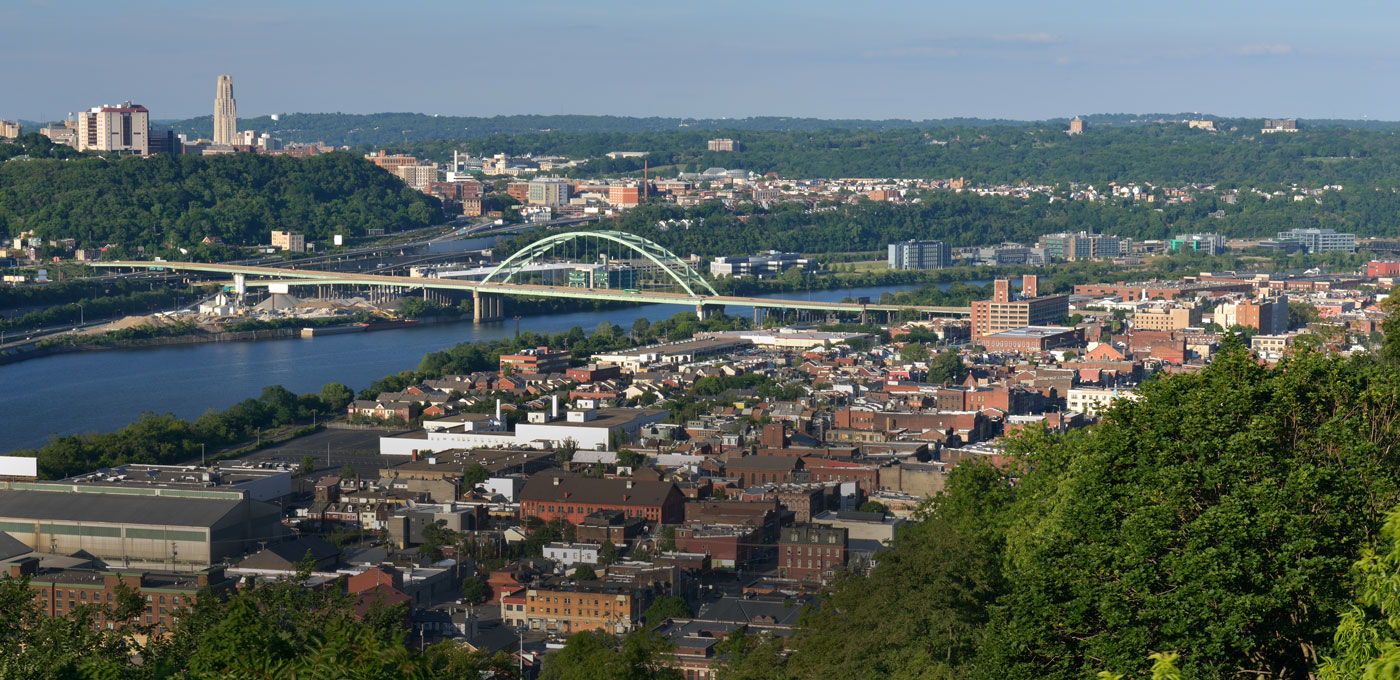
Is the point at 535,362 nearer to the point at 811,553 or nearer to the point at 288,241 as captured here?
the point at 811,553

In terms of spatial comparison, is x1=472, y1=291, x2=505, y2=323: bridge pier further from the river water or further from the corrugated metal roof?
the corrugated metal roof

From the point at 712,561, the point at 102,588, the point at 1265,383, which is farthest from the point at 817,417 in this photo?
the point at 1265,383

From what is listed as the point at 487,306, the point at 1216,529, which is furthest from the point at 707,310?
the point at 1216,529

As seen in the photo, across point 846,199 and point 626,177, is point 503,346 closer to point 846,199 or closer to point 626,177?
point 846,199

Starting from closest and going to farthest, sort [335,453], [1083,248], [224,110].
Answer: [335,453]
[1083,248]
[224,110]

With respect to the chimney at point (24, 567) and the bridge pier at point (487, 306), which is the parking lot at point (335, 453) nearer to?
the chimney at point (24, 567)

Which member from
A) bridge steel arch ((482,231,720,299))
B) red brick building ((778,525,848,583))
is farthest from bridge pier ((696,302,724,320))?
red brick building ((778,525,848,583))
